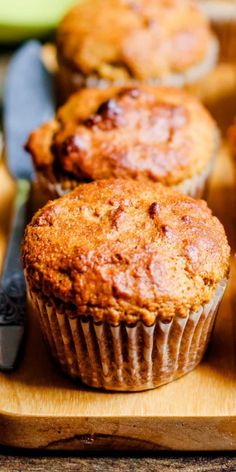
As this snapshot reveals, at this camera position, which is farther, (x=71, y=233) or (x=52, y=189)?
(x=52, y=189)

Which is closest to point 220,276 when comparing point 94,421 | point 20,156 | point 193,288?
point 193,288

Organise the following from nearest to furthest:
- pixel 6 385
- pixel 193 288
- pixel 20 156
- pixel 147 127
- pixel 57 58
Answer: pixel 193 288, pixel 6 385, pixel 147 127, pixel 20 156, pixel 57 58

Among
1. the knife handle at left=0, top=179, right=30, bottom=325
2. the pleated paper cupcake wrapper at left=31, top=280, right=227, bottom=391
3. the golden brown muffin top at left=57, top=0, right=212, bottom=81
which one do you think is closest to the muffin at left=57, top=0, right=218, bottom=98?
the golden brown muffin top at left=57, top=0, right=212, bottom=81

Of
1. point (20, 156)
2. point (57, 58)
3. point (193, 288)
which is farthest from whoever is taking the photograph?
point (57, 58)

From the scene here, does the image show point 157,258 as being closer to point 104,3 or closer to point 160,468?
point 160,468

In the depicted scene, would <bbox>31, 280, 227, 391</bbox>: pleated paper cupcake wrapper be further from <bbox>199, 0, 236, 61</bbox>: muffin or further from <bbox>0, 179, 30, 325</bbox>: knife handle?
<bbox>199, 0, 236, 61</bbox>: muffin

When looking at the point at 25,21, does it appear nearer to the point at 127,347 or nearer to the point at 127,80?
the point at 127,80

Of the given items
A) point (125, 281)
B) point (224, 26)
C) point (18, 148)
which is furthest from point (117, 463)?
point (224, 26)
